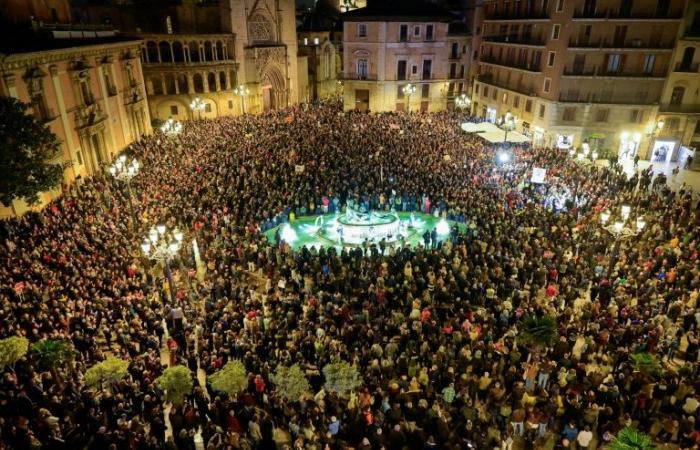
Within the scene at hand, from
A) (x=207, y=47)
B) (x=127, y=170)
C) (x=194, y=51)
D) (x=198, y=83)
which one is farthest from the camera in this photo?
(x=198, y=83)

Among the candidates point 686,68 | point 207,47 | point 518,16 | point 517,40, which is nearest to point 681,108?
point 686,68

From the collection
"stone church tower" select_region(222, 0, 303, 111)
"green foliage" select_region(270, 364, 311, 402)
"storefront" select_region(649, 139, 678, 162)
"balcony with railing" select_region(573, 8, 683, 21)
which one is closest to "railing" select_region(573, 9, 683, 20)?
"balcony with railing" select_region(573, 8, 683, 21)

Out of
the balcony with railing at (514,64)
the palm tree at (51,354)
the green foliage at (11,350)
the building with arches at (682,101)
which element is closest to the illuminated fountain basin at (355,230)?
the palm tree at (51,354)

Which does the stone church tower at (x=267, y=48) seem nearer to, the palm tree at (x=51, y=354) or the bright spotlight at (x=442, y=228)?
the bright spotlight at (x=442, y=228)

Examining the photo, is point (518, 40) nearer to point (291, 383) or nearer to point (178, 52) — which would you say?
point (178, 52)

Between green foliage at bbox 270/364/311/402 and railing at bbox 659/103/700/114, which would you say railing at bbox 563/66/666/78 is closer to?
railing at bbox 659/103/700/114

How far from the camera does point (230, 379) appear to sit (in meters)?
9.96

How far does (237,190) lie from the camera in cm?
2200

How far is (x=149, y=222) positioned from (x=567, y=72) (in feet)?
102

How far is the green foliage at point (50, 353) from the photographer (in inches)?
406

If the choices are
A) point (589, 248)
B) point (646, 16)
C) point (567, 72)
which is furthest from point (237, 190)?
point (646, 16)

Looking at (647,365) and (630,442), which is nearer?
(630,442)

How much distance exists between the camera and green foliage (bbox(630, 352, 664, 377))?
10164mm

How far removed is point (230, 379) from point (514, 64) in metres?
39.4
